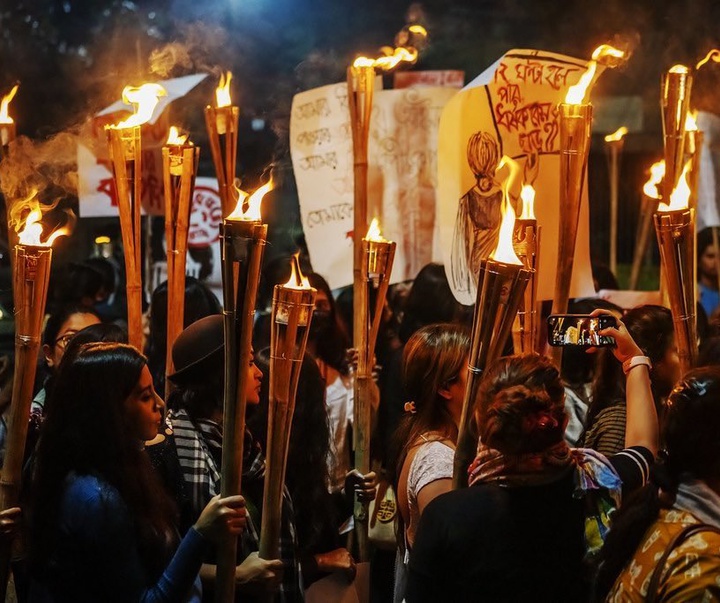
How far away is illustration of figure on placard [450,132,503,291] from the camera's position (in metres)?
4.66

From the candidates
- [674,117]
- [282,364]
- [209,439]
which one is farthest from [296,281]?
[674,117]

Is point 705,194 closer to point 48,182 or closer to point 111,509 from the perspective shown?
point 48,182

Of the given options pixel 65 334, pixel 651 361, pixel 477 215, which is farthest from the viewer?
pixel 477 215

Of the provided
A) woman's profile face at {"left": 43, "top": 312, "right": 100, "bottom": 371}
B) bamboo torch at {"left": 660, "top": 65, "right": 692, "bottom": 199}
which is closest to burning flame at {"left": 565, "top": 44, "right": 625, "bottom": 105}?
bamboo torch at {"left": 660, "top": 65, "right": 692, "bottom": 199}

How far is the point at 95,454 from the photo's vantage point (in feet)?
8.91

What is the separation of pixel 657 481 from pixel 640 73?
25.8 ft

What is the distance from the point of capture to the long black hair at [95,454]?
2697 millimetres

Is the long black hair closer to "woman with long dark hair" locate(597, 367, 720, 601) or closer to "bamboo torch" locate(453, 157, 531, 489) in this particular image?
"bamboo torch" locate(453, 157, 531, 489)

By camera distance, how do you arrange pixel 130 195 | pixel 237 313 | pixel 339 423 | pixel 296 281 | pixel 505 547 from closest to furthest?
pixel 505 547 → pixel 237 313 → pixel 296 281 → pixel 130 195 → pixel 339 423

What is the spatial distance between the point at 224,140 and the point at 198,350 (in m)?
1.31

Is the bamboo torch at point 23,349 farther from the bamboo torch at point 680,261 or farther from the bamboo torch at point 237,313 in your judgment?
the bamboo torch at point 680,261

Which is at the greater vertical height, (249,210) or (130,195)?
(130,195)

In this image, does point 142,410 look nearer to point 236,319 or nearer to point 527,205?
point 236,319

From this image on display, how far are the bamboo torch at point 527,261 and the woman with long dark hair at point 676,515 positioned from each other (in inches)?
37.7
